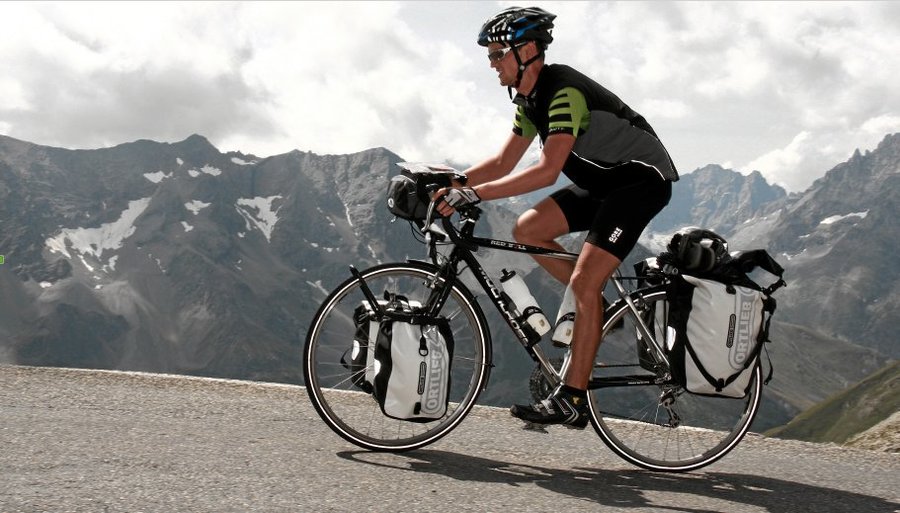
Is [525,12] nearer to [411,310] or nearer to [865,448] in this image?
→ [411,310]

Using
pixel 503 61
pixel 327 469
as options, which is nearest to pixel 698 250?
pixel 503 61

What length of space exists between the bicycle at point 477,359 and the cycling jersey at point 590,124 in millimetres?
743

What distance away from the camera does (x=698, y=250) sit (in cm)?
584

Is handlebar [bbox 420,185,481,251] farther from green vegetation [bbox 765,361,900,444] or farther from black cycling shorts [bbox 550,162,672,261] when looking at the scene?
green vegetation [bbox 765,361,900,444]

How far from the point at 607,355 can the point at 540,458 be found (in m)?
1.08

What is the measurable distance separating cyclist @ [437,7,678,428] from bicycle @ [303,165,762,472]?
197 millimetres

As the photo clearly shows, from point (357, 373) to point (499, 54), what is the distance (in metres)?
2.51

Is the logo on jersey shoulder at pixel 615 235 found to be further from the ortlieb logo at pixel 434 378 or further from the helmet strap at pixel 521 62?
the ortlieb logo at pixel 434 378

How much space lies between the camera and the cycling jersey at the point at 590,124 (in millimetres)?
5434

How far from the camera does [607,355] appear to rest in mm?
5969

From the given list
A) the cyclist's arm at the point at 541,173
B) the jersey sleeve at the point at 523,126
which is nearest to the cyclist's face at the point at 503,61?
the jersey sleeve at the point at 523,126

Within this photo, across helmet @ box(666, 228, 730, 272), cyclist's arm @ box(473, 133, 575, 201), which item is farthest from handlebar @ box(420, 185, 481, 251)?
helmet @ box(666, 228, 730, 272)

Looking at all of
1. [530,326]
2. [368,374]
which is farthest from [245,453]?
[530,326]

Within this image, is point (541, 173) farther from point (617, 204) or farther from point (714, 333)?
point (714, 333)
